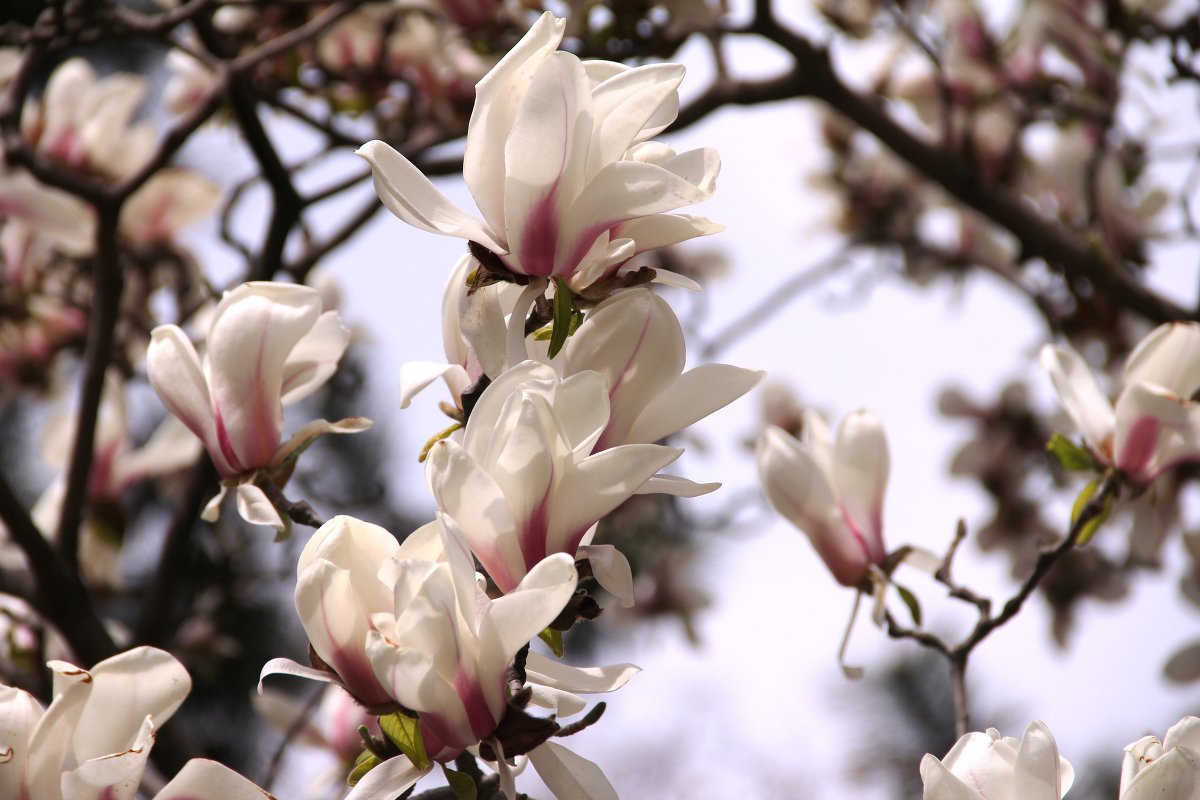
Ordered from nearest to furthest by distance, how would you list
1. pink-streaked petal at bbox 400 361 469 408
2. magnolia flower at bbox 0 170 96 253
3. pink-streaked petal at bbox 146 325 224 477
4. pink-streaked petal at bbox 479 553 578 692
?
1. pink-streaked petal at bbox 479 553 578 692
2. pink-streaked petal at bbox 400 361 469 408
3. pink-streaked petal at bbox 146 325 224 477
4. magnolia flower at bbox 0 170 96 253

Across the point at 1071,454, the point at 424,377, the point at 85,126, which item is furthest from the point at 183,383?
the point at 85,126

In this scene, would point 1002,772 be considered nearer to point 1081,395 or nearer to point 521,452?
point 521,452

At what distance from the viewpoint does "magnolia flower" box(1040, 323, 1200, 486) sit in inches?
31.5

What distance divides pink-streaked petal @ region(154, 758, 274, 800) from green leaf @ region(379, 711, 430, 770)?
2.7 inches

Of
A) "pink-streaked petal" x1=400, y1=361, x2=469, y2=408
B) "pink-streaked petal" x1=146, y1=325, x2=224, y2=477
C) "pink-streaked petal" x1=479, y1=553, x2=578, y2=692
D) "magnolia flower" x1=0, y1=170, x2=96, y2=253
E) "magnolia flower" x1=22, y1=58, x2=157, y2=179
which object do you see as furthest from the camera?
"magnolia flower" x1=22, y1=58, x2=157, y2=179

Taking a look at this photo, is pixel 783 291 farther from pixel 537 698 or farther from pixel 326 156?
pixel 537 698

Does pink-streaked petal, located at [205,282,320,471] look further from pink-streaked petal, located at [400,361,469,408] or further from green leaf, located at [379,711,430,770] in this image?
green leaf, located at [379,711,430,770]

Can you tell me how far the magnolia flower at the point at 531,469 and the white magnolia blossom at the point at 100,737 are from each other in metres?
0.16

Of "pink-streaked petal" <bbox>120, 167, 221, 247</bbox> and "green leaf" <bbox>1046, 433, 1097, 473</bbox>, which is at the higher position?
"green leaf" <bbox>1046, 433, 1097, 473</bbox>

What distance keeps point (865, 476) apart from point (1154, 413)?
198 mm

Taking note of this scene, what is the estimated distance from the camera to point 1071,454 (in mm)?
835

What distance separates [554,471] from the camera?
507 mm

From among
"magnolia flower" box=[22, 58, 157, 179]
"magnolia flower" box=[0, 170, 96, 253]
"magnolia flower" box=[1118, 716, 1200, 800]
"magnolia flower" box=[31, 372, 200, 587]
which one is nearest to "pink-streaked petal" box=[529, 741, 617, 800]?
"magnolia flower" box=[1118, 716, 1200, 800]

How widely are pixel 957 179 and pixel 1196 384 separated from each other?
0.70 metres
